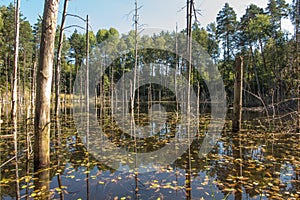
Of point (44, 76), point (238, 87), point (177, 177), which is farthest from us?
point (238, 87)

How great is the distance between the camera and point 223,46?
28.6m

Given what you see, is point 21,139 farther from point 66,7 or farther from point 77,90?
point 77,90

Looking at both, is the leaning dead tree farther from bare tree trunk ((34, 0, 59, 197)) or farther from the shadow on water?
the shadow on water

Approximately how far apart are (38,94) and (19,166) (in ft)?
5.90

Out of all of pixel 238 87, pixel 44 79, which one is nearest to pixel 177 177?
pixel 44 79

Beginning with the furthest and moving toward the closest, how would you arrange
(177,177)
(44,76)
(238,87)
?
1. (238,87)
2. (177,177)
3. (44,76)

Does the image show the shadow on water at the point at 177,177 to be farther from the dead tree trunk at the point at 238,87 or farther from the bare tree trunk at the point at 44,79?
the dead tree trunk at the point at 238,87

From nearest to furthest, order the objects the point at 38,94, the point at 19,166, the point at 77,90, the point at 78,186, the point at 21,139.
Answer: the point at 78,186 < the point at 38,94 < the point at 19,166 < the point at 21,139 < the point at 77,90

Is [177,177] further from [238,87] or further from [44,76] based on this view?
[238,87]

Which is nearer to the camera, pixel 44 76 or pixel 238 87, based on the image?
pixel 44 76

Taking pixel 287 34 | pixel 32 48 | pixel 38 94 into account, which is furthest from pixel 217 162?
pixel 32 48

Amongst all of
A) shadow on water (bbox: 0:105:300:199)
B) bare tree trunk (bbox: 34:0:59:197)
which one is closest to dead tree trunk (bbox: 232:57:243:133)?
shadow on water (bbox: 0:105:300:199)

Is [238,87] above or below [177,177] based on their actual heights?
above

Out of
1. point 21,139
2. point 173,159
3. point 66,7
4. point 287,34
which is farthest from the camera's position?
point 287,34
